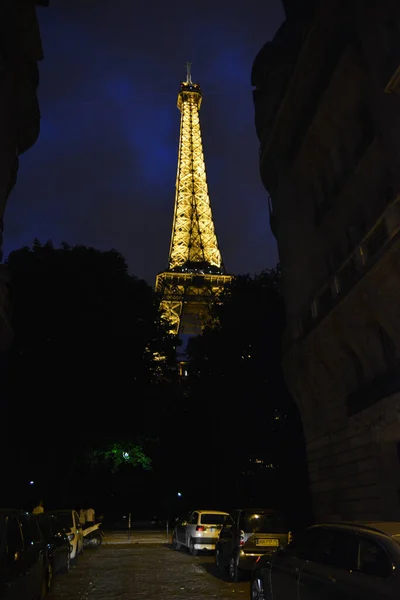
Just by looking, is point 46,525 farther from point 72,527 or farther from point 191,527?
point 191,527

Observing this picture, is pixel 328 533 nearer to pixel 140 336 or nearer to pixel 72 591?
pixel 72 591

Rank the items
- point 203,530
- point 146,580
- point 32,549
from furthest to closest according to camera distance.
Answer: point 203,530
point 146,580
point 32,549

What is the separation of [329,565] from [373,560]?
0.81 metres

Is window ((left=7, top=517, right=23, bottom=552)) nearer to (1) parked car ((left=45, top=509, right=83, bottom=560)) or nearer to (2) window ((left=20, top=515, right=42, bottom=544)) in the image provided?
(2) window ((left=20, top=515, right=42, bottom=544))

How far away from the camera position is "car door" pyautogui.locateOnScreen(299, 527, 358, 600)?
17.3 feet

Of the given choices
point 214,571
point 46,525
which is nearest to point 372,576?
point 214,571

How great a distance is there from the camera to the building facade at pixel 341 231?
14.0 meters

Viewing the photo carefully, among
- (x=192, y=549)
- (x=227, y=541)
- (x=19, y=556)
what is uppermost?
(x=19, y=556)

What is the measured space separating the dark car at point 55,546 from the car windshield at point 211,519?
5.09m

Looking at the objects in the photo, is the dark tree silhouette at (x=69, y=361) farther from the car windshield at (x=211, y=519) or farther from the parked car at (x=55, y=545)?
the parked car at (x=55, y=545)

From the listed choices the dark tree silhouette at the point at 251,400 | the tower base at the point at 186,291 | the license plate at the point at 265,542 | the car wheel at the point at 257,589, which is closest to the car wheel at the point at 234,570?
the license plate at the point at 265,542

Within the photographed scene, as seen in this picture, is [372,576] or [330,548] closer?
[372,576]

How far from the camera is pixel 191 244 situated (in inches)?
3199

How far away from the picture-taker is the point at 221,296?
37.6m
